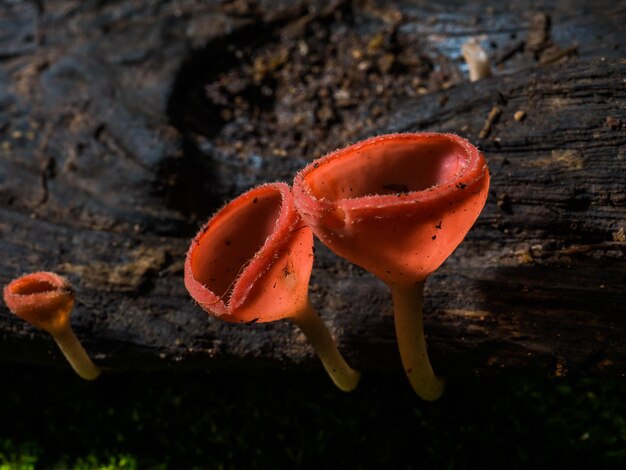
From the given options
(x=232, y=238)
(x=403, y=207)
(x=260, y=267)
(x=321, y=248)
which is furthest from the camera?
(x=321, y=248)

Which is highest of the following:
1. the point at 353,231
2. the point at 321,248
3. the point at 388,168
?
the point at 353,231

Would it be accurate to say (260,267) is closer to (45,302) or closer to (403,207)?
(403,207)

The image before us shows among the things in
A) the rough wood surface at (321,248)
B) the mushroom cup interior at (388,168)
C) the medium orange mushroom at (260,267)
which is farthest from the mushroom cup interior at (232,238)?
the rough wood surface at (321,248)

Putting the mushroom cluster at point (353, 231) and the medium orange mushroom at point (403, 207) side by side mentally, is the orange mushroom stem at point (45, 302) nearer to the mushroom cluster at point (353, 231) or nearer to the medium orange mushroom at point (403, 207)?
the mushroom cluster at point (353, 231)

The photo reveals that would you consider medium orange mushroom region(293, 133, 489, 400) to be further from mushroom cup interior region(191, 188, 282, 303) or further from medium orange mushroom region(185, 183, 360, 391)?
mushroom cup interior region(191, 188, 282, 303)

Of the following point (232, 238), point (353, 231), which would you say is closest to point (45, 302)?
point (232, 238)
